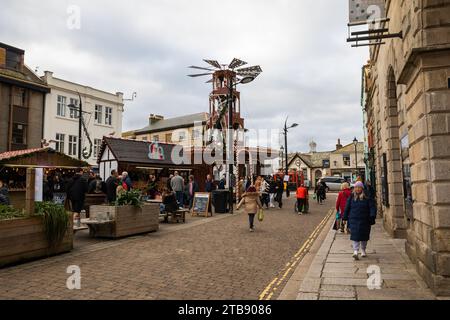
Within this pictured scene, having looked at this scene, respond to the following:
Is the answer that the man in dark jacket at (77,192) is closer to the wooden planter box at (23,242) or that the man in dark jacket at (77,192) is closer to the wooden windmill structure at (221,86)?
the wooden planter box at (23,242)

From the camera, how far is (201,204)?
51.1 ft

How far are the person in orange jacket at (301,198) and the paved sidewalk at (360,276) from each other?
296 inches

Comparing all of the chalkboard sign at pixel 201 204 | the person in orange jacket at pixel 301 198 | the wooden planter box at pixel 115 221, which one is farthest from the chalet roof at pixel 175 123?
the wooden planter box at pixel 115 221

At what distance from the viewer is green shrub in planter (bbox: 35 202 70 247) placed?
23.6ft

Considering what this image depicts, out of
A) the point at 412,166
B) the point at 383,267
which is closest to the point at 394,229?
the point at 383,267

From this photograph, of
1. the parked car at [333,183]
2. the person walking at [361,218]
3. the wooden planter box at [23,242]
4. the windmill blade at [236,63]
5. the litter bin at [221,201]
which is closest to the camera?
the wooden planter box at [23,242]

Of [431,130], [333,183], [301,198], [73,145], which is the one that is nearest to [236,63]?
[301,198]

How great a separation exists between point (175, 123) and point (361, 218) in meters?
42.5

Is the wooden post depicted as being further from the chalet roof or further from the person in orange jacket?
the chalet roof

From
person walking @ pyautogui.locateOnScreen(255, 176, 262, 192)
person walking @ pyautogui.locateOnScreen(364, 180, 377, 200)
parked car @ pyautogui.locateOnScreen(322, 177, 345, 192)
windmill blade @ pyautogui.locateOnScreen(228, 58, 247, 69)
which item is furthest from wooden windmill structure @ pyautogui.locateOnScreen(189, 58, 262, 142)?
parked car @ pyautogui.locateOnScreen(322, 177, 345, 192)

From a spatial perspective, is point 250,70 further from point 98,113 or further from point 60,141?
point 60,141

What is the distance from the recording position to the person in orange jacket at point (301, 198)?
1652 cm

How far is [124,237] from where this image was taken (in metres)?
9.74
